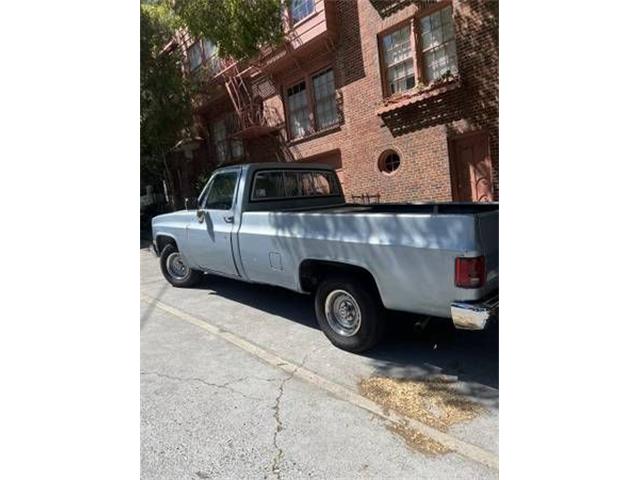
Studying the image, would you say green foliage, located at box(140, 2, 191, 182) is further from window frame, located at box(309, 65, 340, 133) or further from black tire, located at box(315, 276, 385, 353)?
black tire, located at box(315, 276, 385, 353)

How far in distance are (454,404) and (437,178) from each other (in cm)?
710

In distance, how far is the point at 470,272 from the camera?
315cm

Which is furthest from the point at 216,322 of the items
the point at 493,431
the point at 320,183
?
the point at 493,431

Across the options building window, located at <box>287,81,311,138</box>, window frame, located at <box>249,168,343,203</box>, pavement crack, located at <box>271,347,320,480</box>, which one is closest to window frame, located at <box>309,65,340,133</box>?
building window, located at <box>287,81,311,138</box>

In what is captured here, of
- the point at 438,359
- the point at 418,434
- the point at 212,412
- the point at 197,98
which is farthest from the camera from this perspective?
the point at 197,98

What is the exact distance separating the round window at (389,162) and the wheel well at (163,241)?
577 centimetres

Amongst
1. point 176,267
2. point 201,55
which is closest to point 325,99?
point 201,55

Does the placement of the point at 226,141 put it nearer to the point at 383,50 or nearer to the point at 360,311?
the point at 383,50

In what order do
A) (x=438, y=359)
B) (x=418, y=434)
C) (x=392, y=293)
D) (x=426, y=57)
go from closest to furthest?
(x=418, y=434) → (x=392, y=293) → (x=438, y=359) → (x=426, y=57)

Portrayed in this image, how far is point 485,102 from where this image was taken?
8.61 metres

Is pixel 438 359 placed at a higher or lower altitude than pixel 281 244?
lower

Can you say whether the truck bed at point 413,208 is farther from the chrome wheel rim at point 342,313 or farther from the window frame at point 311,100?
the window frame at point 311,100

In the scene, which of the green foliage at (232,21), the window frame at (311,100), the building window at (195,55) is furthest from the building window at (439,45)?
the building window at (195,55)

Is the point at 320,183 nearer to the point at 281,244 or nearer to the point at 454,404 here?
the point at 281,244
